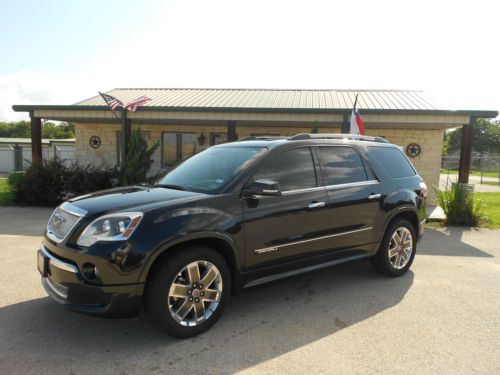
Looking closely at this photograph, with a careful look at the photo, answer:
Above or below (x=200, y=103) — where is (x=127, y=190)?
below

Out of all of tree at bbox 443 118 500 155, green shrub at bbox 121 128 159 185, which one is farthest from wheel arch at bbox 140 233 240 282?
tree at bbox 443 118 500 155

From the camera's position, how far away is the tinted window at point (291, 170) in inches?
152

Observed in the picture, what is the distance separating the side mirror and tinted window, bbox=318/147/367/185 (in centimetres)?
99

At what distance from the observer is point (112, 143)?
52.6 ft

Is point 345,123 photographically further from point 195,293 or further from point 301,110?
point 195,293

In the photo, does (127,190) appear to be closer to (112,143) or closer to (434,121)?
(434,121)

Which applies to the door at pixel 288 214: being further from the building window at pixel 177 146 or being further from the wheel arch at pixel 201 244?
the building window at pixel 177 146

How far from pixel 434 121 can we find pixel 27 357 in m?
10.8

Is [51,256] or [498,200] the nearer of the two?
[51,256]

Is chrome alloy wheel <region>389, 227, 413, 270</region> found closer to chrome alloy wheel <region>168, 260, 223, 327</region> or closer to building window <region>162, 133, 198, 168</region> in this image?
chrome alloy wheel <region>168, 260, 223, 327</region>

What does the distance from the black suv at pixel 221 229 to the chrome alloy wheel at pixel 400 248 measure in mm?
26

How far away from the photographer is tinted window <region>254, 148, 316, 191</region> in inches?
152

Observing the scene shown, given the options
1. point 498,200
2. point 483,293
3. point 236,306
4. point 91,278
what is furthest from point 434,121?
point 91,278

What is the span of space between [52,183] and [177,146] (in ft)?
20.0
